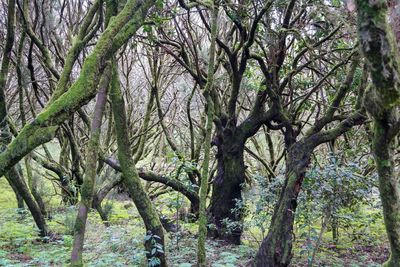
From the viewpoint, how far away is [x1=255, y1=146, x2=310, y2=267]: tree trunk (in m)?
5.77

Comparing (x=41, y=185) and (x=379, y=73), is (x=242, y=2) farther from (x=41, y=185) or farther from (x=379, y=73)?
(x=41, y=185)

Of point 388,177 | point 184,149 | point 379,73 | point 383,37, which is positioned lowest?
point 388,177

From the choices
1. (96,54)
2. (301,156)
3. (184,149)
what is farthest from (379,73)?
(184,149)

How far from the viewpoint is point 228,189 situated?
26.6ft


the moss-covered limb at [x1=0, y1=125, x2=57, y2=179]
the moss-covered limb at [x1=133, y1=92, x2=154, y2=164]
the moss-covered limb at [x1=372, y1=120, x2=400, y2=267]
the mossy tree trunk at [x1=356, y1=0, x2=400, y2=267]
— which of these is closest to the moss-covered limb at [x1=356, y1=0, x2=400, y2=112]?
the mossy tree trunk at [x1=356, y1=0, x2=400, y2=267]

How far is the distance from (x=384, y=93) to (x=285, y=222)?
3.58 metres

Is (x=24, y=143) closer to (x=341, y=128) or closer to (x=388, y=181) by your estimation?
(x=388, y=181)

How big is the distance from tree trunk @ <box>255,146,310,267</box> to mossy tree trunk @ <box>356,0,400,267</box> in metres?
2.52

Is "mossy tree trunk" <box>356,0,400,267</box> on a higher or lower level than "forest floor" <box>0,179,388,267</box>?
higher

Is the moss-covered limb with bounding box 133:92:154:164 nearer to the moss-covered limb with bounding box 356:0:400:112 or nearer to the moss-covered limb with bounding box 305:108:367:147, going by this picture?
the moss-covered limb with bounding box 305:108:367:147

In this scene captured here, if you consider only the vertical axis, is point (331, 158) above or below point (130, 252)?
above

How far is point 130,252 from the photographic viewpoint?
661 cm

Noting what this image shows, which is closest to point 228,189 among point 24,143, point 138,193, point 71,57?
point 138,193

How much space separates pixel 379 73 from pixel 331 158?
143 inches
